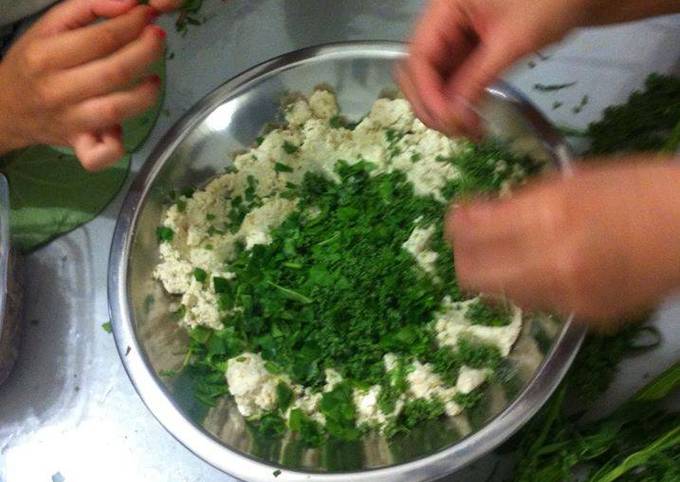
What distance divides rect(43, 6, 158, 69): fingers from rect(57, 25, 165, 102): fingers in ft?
0.03

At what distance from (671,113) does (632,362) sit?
34cm

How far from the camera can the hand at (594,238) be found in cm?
51

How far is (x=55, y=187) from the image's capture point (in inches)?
41.7

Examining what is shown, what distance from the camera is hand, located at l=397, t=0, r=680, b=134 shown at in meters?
0.67

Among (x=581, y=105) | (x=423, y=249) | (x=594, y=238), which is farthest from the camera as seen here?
Answer: (x=581, y=105)

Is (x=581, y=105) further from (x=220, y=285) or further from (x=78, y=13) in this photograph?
(x=78, y=13)

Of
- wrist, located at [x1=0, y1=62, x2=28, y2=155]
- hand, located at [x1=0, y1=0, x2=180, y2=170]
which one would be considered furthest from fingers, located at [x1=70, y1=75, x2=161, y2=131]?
wrist, located at [x1=0, y1=62, x2=28, y2=155]

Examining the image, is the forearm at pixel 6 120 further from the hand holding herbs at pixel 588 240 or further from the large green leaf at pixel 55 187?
the hand holding herbs at pixel 588 240

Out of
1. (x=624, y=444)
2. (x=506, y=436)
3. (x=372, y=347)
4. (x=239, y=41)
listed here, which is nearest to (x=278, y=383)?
(x=372, y=347)

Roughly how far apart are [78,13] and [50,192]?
1.13 feet

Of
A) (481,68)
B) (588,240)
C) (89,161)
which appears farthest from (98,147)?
(588,240)

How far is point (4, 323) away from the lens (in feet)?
3.06

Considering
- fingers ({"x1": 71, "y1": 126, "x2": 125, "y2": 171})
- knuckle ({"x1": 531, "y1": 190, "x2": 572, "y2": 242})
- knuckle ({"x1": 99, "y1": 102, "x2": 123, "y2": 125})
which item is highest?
knuckle ({"x1": 531, "y1": 190, "x2": 572, "y2": 242})

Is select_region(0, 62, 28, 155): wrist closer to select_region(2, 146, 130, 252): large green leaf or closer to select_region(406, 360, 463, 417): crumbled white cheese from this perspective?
select_region(2, 146, 130, 252): large green leaf
